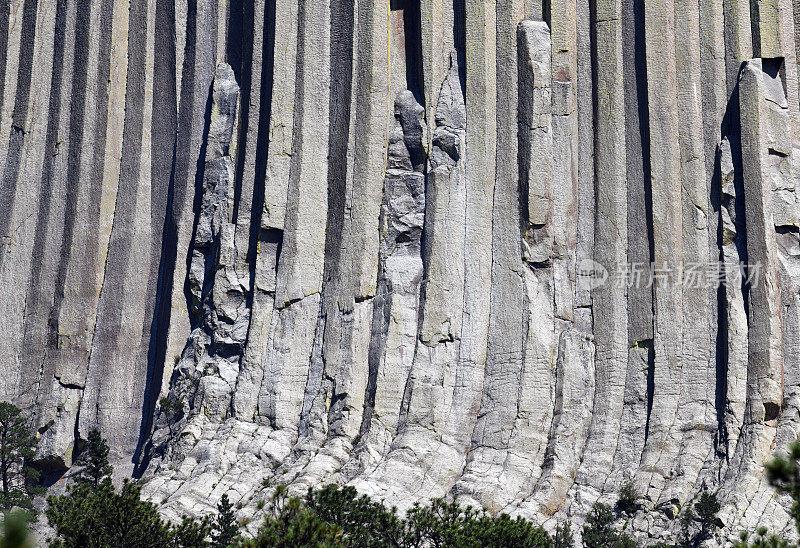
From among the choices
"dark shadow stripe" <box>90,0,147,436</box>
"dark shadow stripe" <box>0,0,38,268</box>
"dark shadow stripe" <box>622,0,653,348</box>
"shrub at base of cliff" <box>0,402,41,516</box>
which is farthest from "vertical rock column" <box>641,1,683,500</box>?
"dark shadow stripe" <box>0,0,38,268</box>

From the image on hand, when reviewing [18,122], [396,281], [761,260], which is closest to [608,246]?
[761,260]

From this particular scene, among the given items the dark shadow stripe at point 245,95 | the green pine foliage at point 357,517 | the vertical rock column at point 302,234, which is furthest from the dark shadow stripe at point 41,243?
the green pine foliage at point 357,517

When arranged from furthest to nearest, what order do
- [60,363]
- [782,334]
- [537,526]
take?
1. [60,363]
2. [782,334]
3. [537,526]

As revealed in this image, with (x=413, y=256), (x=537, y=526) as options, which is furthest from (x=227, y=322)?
(x=537, y=526)

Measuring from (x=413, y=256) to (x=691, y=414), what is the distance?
21.8 ft

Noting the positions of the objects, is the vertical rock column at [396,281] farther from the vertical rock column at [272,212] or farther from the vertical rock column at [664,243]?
the vertical rock column at [664,243]

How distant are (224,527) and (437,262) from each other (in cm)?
785

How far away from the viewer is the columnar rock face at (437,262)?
1067 inches

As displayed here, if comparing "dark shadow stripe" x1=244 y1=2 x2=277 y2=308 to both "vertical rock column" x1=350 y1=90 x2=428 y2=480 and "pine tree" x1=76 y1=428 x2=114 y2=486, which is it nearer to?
"vertical rock column" x1=350 y1=90 x2=428 y2=480

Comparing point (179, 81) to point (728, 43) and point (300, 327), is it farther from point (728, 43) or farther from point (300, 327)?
point (728, 43)

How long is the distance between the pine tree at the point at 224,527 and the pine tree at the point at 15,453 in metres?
6.28

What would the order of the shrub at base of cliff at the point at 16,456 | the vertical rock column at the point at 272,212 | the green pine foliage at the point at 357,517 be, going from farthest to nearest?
1. the shrub at base of cliff at the point at 16,456
2. the vertical rock column at the point at 272,212
3. the green pine foliage at the point at 357,517

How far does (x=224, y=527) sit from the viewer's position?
2381 centimetres

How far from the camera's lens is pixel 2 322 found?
32.8 m
